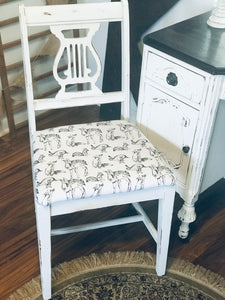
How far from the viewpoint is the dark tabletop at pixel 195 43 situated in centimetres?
131

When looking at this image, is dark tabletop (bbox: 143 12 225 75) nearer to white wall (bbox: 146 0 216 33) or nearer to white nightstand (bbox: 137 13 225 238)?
white nightstand (bbox: 137 13 225 238)

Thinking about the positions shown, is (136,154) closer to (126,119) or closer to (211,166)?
(126,119)

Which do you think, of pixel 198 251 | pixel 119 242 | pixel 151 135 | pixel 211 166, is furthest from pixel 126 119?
pixel 198 251

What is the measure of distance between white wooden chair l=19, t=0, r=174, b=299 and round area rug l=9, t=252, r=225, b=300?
0.21 feet

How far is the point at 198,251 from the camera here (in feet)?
5.54

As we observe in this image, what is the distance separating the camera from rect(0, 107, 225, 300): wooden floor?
162 cm

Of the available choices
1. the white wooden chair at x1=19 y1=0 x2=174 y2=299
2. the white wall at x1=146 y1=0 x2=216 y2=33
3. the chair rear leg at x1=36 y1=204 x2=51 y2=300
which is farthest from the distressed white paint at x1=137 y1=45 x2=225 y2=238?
the chair rear leg at x1=36 y1=204 x2=51 y2=300

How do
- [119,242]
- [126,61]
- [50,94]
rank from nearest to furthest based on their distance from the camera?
[126,61], [119,242], [50,94]

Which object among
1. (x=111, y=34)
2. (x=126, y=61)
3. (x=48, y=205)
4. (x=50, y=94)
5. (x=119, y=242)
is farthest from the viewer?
(x=50, y=94)

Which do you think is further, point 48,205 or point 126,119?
point 126,119

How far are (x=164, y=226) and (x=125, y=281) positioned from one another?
0.31 meters

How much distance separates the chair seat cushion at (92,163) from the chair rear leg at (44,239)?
5cm

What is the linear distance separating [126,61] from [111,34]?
726 millimetres

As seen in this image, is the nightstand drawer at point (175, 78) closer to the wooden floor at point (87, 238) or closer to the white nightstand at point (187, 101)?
the white nightstand at point (187, 101)
